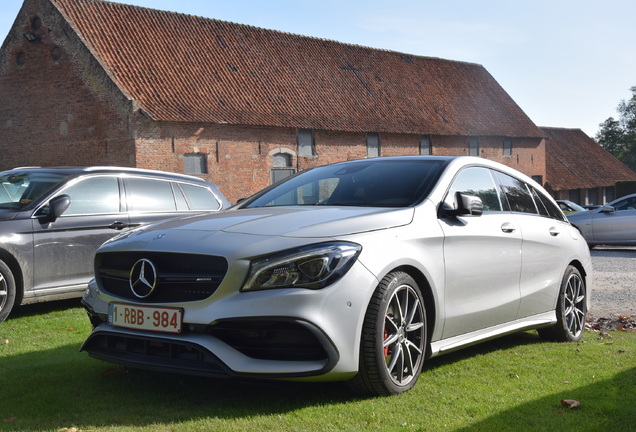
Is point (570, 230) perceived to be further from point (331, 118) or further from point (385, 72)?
point (385, 72)

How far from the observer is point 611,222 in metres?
20.3

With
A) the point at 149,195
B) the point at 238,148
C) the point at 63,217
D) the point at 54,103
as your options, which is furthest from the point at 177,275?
the point at 54,103

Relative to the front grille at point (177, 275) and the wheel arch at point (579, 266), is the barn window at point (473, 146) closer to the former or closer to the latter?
the wheel arch at point (579, 266)

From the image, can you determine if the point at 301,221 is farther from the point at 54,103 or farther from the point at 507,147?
the point at 507,147

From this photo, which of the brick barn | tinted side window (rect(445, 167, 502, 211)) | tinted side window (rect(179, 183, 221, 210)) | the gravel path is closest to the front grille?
tinted side window (rect(445, 167, 502, 211))

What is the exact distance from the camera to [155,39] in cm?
3388

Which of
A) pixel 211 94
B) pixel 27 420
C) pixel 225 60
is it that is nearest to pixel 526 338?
pixel 27 420

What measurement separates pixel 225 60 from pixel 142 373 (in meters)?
31.5

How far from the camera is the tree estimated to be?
95.2 m

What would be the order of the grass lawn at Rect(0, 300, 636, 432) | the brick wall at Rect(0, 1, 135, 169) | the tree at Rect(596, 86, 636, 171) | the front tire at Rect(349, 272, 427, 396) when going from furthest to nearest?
1. the tree at Rect(596, 86, 636, 171)
2. the brick wall at Rect(0, 1, 135, 169)
3. the front tire at Rect(349, 272, 427, 396)
4. the grass lawn at Rect(0, 300, 636, 432)

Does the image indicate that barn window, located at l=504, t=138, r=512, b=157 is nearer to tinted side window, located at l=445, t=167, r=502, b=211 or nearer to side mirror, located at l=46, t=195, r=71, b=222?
side mirror, located at l=46, t=195, r=71, b=222

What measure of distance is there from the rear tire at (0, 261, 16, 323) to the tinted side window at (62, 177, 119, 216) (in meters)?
1.03

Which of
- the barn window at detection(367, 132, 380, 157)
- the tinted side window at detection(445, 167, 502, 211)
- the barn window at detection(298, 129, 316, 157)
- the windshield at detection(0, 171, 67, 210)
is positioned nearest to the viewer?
the tinted side window at detection(445, 167, 502, 211)

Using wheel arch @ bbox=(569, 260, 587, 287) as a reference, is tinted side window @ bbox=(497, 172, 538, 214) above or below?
above
